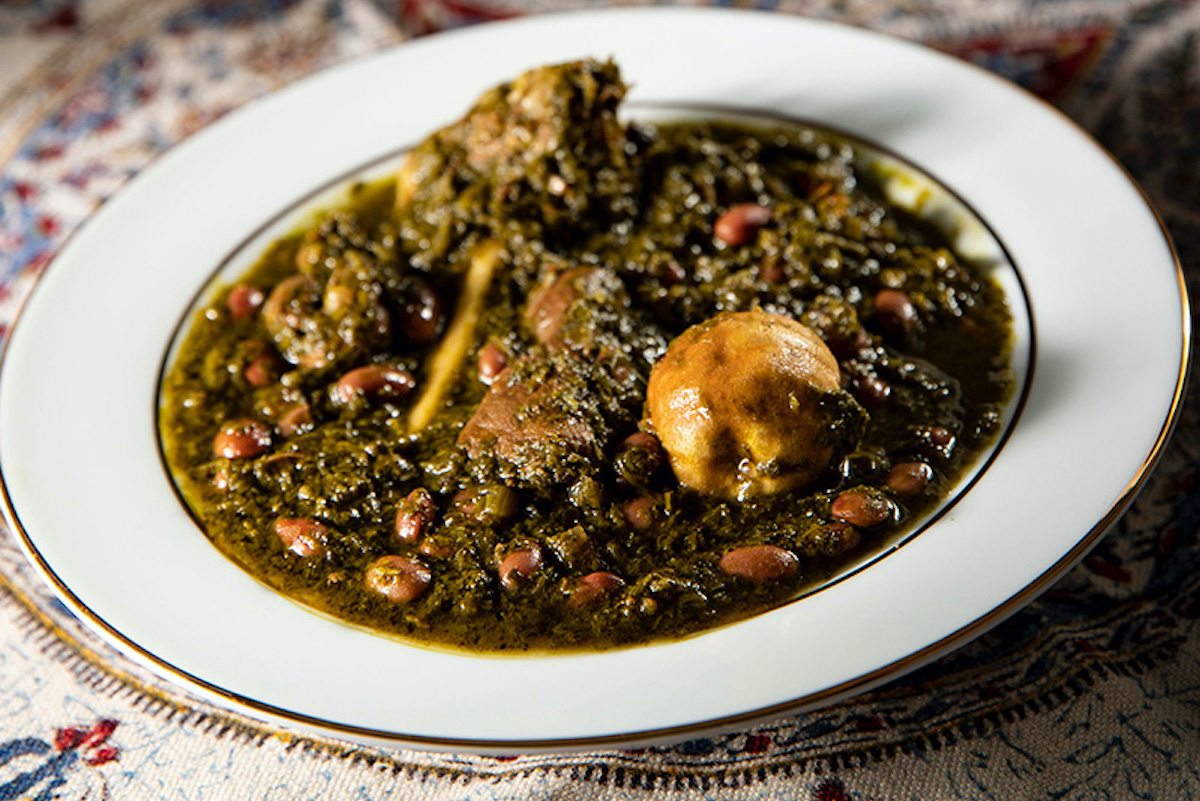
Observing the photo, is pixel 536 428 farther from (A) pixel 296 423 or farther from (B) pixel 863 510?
(B) pixel 863 510

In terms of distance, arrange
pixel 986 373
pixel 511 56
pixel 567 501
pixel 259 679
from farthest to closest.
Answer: pixel 511 56 → pixel 986 373 → pixel 567 501 → pixel 259 679

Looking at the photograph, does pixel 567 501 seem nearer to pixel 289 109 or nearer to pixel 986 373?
pixel 986 373

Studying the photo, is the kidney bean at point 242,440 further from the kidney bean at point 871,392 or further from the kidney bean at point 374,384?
the kidney bean at point 871,392

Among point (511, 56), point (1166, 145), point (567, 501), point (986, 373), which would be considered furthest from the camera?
point (511, 56)

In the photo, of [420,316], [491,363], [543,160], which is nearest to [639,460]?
[491,363]

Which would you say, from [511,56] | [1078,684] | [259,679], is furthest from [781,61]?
[259,679]

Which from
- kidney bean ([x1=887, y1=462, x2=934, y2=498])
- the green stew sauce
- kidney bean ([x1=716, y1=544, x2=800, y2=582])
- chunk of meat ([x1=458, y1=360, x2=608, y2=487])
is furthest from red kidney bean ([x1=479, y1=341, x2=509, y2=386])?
kidney bean ([x1=887, y1=462, x2=934, y2=498])
